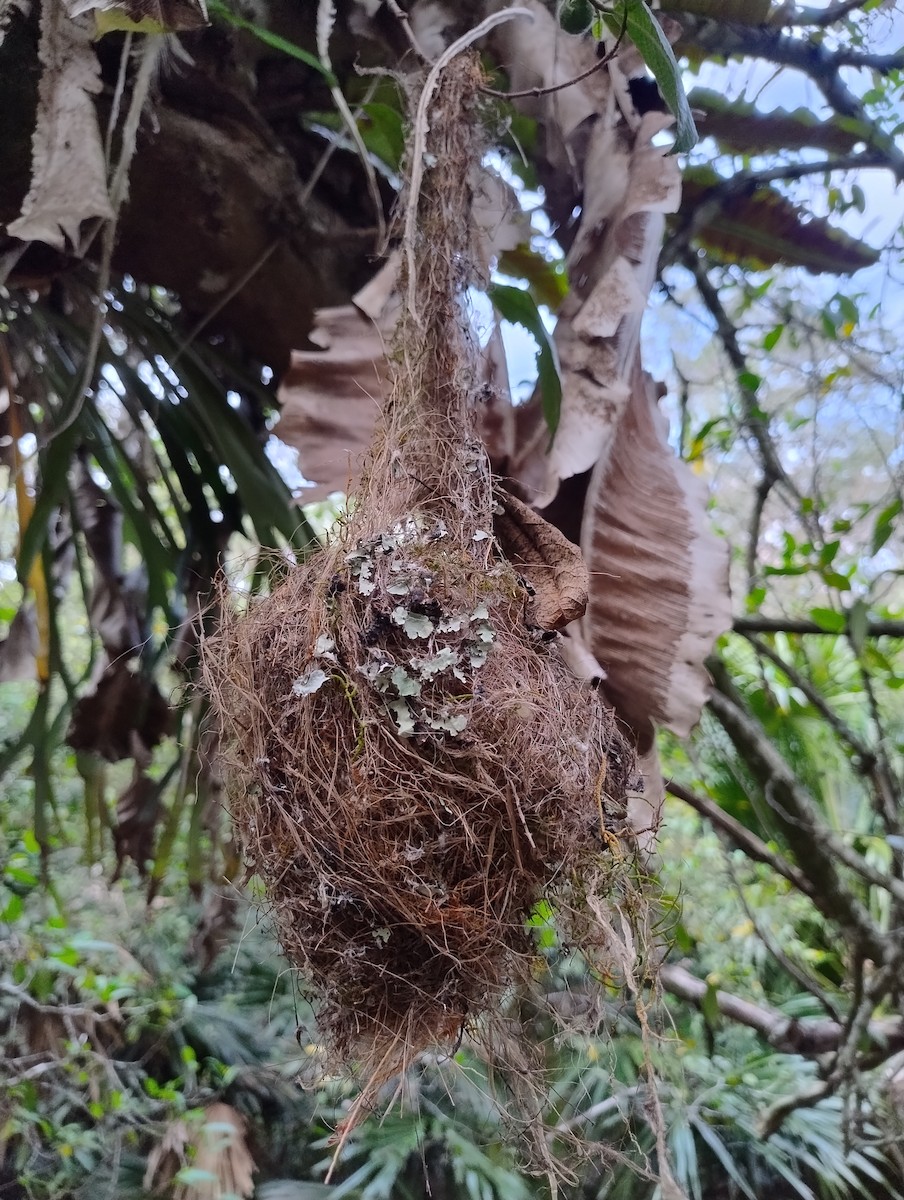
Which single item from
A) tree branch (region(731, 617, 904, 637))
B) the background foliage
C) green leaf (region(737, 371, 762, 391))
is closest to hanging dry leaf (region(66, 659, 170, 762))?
the background foliage

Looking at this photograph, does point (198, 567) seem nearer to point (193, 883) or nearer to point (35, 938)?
point (193, 883)

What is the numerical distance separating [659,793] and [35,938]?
1.29 meters

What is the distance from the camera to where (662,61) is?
23.3 inches

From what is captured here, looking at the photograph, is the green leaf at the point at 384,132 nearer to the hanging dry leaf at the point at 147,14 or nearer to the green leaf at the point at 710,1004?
the hanging dry leaf at the point at 147,14

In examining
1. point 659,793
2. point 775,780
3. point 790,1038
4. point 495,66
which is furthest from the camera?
point 790,1038

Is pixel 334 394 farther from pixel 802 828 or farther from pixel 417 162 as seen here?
pixel 802 828

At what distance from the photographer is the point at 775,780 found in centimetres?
116

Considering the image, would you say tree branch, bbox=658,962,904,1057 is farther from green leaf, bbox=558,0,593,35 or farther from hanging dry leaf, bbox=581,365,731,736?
green leaf, bbox=558,0,593,35

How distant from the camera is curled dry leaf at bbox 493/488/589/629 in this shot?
0.55 metres

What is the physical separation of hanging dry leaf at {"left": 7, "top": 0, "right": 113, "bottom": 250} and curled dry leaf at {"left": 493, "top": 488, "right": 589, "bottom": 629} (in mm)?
444

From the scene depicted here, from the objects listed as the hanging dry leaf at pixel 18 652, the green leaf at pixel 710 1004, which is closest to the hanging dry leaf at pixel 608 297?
the hanging dry leaf at pixel 18 652

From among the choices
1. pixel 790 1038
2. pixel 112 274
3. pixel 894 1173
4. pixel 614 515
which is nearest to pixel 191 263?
pixel 112 274

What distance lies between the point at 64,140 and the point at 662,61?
0.51 meters

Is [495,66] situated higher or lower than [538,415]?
higher
